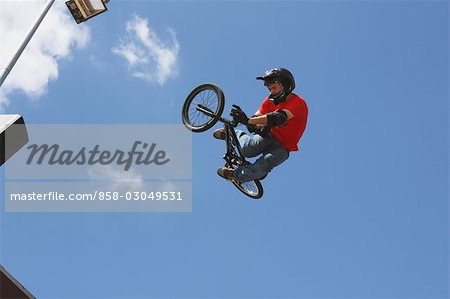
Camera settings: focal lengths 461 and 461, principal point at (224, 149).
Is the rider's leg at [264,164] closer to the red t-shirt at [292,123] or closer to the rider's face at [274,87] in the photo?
the red t-shirt at [292,123]

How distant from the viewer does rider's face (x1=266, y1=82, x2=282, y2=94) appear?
7.97 metres

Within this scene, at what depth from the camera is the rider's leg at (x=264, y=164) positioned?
8.07 metres

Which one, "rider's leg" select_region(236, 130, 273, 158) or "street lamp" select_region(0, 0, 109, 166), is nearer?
"street lamp" select_region(0, 0, 109, 166)

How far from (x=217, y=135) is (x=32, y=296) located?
555 centimetres

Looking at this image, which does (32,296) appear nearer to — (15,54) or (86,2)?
(15,54)

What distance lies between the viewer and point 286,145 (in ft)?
26.4

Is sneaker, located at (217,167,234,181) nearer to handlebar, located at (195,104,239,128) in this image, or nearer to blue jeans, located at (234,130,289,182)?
blue jeans, located at (234,130,289,182)

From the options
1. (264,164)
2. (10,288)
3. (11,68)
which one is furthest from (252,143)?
(10,288)

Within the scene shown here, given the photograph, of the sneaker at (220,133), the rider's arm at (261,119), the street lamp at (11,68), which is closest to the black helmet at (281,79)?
the rider's arm at (261,119)

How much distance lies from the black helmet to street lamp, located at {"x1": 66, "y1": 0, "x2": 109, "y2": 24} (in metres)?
4.63

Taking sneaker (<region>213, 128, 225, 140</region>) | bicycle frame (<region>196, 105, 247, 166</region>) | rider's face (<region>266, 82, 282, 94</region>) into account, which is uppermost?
rider's face (<region>266, 82, 282, 94</region>)

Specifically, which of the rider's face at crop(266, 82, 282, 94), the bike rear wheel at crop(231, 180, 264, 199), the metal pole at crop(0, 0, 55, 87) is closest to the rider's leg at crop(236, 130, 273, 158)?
the rider's face at crop(266, 82, 282, 94)

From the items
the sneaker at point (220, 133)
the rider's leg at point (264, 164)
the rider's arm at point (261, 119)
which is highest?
the sneaker at point (220, 133)

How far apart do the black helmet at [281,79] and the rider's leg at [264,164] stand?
802mm
